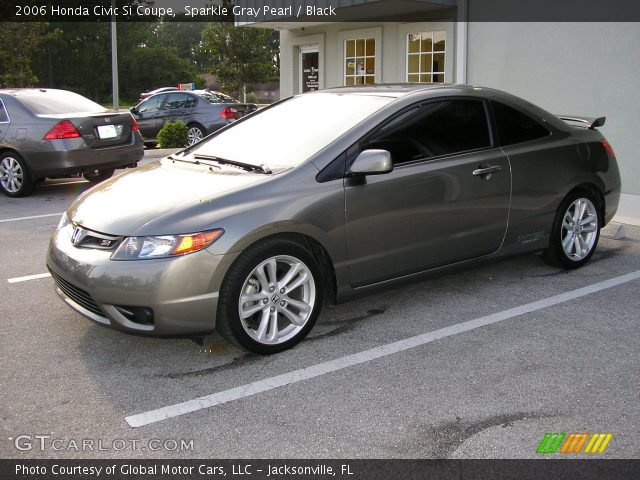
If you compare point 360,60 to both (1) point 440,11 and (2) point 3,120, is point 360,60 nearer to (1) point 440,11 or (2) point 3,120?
(1) point 440,11

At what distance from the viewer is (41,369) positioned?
3871 mm

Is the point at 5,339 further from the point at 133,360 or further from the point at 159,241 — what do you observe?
the point at 159,241

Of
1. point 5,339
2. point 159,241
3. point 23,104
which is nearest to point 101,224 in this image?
point 159,241

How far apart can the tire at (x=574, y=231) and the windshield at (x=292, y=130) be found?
189cm

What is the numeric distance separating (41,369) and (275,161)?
6.12 ft

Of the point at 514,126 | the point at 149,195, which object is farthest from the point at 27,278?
the point at 514,126

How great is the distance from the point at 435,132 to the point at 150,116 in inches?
525

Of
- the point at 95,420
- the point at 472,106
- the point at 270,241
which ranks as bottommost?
the point at 95,420

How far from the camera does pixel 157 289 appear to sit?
3.66 metres

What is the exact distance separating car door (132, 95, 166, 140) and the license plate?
7.18 metres

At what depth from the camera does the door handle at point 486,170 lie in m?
4.85

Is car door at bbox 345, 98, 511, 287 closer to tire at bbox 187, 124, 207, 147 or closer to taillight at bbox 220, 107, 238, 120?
taillight at bbox 220, 107, 238, 120

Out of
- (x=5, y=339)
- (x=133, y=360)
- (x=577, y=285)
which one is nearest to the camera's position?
(x=133, y=360)

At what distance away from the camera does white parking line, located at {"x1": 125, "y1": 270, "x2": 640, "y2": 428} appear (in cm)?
338
